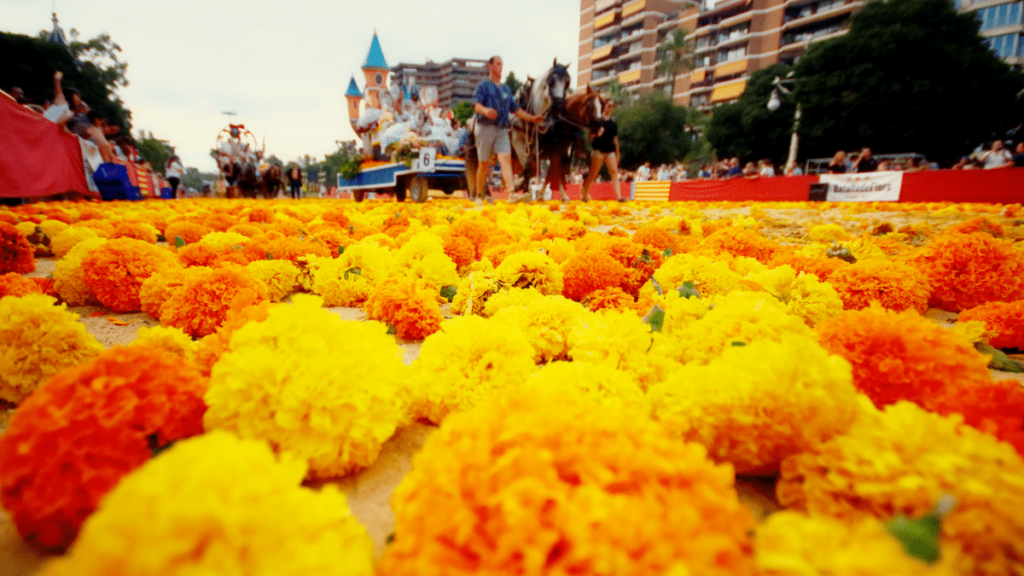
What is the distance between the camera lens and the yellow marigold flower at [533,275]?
238 cm

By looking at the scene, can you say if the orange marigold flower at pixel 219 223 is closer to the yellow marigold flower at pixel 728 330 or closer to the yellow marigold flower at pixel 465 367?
the yellow marigold flower at pixel 465 367

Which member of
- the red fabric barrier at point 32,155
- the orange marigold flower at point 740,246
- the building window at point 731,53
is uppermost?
the building window at point 731,53

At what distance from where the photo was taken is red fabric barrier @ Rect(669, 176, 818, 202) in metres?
13.9

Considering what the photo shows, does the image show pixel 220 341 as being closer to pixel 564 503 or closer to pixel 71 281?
pixel 564 503

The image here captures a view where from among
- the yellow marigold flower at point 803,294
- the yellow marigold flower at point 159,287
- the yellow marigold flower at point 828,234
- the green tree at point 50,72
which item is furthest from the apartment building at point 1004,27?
the green tree at point 50,72

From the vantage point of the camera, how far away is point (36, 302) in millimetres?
1429

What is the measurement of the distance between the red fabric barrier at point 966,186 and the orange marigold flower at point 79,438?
15.5 m

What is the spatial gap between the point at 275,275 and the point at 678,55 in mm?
73886

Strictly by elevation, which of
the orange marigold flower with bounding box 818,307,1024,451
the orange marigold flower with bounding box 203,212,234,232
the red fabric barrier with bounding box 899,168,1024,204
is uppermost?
the red fabric barrier with bounding box 899,168,1024,204

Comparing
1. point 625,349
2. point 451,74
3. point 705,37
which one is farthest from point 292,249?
point 451,74

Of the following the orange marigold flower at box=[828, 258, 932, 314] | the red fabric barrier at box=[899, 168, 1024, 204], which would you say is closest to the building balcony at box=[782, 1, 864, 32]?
the red fabric barrier at box=[899, 168, 1024, 204]

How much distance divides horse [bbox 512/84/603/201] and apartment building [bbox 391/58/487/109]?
89170 millimetres

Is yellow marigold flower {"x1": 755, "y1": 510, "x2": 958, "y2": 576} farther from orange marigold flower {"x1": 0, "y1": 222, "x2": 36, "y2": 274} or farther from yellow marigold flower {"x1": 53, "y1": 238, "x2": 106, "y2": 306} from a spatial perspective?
orange marigold flower {"x1": 0, "y1": 222, "x2": 36, "y2": 274}

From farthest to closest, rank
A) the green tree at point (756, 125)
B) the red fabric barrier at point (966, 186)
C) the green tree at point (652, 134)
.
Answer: the green tree at point (652, 134)
the green tree at point (756, 125)
the red fabric barrier at point (966, 186)
